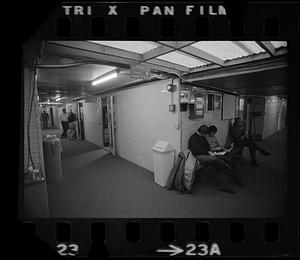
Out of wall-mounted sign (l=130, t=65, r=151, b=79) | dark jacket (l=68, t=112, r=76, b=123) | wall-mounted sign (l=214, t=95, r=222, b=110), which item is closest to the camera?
wall-mounted sign (l=130, t=65, r=151, b=79)

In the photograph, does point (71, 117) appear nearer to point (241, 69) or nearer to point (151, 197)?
point (151, 197)

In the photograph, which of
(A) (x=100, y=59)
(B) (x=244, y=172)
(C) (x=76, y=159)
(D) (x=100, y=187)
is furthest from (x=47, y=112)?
(B) (x=244, y=172)

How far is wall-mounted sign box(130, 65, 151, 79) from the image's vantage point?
2.48 m

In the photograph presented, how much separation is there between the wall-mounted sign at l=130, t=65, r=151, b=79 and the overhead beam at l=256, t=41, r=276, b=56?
1488 millimetres

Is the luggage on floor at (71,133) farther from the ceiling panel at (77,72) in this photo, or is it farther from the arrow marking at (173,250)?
the arrow marking at (173,250)

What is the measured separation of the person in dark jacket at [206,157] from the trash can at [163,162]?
500 mm

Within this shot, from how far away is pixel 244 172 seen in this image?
13.4 feet

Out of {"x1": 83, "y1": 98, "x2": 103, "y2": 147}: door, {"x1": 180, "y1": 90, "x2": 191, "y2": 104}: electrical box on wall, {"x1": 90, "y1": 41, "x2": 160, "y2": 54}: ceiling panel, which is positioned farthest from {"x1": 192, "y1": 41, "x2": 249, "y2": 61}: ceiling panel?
{"x1": 83, "y1": 98, "x2": 103, "y2": 147}: door

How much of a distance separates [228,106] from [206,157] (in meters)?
2.91

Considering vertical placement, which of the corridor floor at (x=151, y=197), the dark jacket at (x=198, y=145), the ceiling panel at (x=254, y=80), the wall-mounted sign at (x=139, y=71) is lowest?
the corridor floor at (x=151, y=197)

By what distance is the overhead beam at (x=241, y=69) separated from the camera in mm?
2340

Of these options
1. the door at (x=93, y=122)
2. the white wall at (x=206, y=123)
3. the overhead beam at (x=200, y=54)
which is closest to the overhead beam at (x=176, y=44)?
the overhead beam at (x=200, y=54)

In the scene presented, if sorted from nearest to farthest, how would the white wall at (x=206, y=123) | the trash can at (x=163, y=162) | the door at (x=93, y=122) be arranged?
the trash can at (x=163, y=162) → the white wall at (x=206, y=123) → the door at (x=93, y=122)

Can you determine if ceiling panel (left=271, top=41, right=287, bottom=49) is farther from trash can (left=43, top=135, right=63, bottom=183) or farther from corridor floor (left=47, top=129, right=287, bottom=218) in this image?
trash can (left=43, top=135, right=63, bottom=183)
